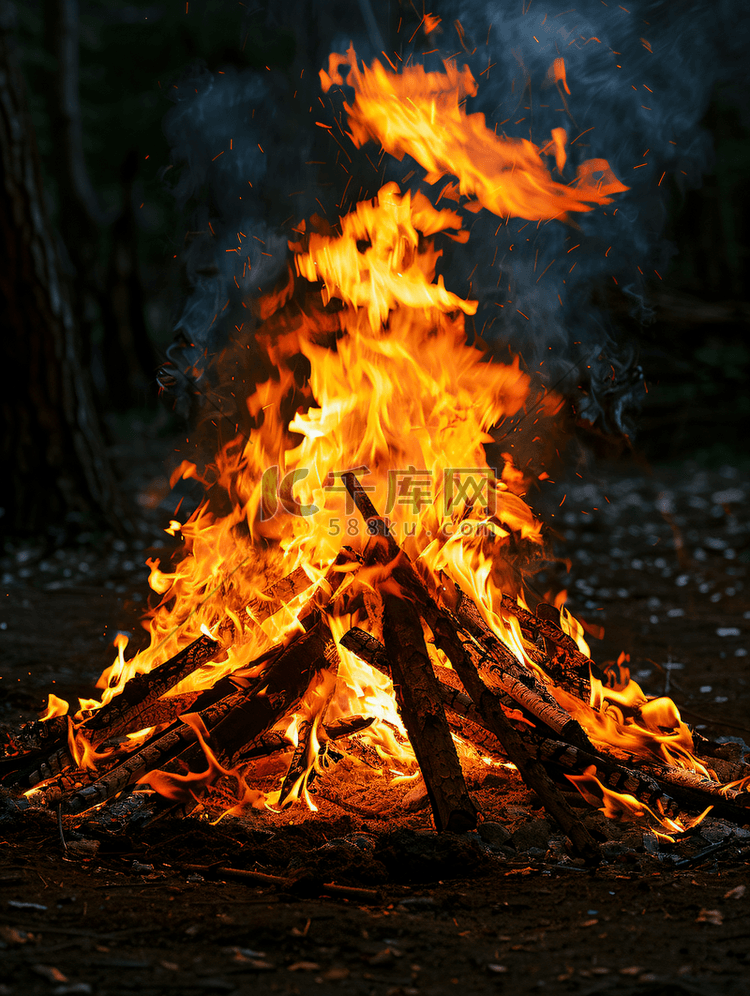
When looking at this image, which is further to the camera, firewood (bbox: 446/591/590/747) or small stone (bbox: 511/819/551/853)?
firewood (bbox: 446/591/590/747)

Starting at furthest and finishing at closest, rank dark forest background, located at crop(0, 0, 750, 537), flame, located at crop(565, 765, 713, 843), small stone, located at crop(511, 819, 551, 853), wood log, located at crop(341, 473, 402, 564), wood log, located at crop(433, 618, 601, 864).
Answer: 1. dark forest background, located at crop(0, 0, 750, 537)
2. wood log, located at crop(341, 473, 402, 564)
3. flame, located at crop(565, 765, 713, 843)
4. small stone, located at crop(511, 819, 551, 853)
5. wood log, located at crop(433, 618, 601, 864)

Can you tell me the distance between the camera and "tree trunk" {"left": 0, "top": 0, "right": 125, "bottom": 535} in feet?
23.6

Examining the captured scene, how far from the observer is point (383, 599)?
11.3 feet

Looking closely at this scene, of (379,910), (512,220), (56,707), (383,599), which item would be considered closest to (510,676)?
(383,599)

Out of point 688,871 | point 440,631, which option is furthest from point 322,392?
point 688,871

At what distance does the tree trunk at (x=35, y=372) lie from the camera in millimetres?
7207

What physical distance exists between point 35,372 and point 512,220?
451 centimetres

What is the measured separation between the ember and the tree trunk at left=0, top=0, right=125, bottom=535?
12.0ft

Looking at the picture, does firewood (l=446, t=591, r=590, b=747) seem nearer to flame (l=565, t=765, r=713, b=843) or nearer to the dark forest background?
flame (l=565, t=765, r=713, b=843)

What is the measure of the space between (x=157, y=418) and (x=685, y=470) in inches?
331

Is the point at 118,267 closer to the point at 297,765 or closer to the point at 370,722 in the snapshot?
the point at 370,722

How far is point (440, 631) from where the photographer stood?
11.1 feet

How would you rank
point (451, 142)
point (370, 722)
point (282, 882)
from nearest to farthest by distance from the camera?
point (282, 882)
point (370, 722)
point (451, 142)

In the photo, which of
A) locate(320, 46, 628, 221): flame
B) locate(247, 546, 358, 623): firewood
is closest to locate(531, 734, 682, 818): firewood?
locate(247, 546, 358, 623): firewood
